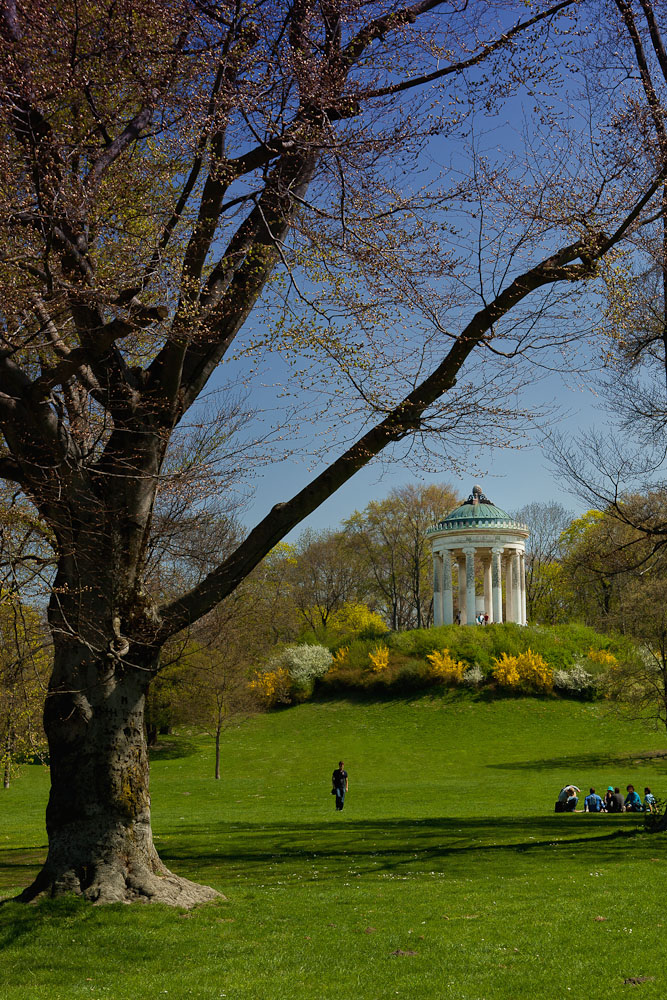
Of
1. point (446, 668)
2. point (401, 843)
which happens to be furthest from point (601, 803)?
point (446, 668)

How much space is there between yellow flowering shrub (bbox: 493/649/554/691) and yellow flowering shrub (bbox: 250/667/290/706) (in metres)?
9.61

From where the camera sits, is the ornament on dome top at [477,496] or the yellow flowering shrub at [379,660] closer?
the yellow flowering shrub at [379,660]

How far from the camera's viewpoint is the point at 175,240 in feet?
30.2

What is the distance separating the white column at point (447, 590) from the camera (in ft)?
149

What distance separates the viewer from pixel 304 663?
131 ft

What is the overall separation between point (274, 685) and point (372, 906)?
101 feet

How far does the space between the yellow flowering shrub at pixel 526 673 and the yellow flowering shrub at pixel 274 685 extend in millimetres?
9610

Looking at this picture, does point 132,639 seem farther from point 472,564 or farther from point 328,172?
point 472,564

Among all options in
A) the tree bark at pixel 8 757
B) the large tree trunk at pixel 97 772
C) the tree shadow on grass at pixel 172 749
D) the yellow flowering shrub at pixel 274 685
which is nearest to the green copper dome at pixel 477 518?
the yellow flowering shrub at pixel 274 685

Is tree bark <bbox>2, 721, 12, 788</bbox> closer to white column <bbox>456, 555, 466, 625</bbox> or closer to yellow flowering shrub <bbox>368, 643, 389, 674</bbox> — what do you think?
yellow flowering shrub <bbox>368, 643, 389, 674</bbox>

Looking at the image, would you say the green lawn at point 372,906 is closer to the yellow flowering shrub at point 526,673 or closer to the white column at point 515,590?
the yellow flowering shrub at point 526,673

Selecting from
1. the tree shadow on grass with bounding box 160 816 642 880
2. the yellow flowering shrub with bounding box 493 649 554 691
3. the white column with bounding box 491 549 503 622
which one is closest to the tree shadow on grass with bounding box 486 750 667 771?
the yellow flowering shrub with bounding box 493 649 554 691

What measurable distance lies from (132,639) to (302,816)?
11750 millimetres

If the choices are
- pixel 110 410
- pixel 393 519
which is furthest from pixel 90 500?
pixel 393 519
